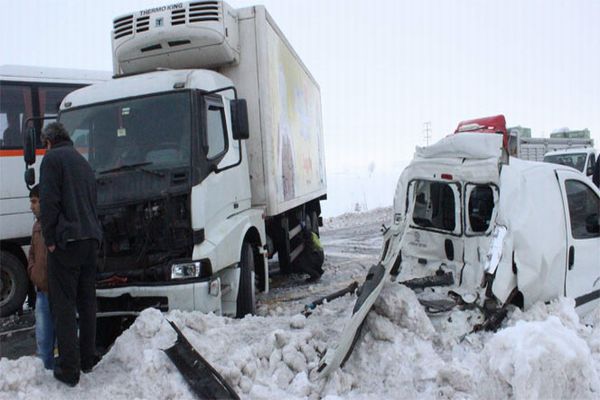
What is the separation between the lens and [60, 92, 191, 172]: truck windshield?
5.45 meters

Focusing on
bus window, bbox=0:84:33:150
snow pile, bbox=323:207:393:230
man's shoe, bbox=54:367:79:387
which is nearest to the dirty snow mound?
man's shoe, bbox=54:367:79:387

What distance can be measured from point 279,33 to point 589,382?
616cm

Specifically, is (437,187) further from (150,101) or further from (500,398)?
(150,101)

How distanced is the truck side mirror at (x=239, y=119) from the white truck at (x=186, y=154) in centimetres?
1

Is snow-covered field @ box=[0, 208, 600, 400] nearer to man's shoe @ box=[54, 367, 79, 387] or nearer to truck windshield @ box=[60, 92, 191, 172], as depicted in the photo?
man's shoe @ box=[54, 367, 79, 387]

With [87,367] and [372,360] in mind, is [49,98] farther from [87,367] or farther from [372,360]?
[372,360]

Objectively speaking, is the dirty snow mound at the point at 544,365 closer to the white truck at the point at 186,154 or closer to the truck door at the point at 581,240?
the truck door at the point at 581,240

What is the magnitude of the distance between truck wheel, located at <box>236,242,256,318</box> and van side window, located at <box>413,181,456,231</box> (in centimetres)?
210

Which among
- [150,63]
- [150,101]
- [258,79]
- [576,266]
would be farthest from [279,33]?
[576,266]

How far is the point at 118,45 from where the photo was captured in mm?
6844

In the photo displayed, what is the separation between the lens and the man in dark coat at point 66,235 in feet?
11.8

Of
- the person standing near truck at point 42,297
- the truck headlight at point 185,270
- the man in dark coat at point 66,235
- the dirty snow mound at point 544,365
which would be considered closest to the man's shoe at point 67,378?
the man in dark coat at point 66,235

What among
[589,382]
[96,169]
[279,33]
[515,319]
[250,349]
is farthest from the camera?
[279,33]

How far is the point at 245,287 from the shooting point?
619cm
